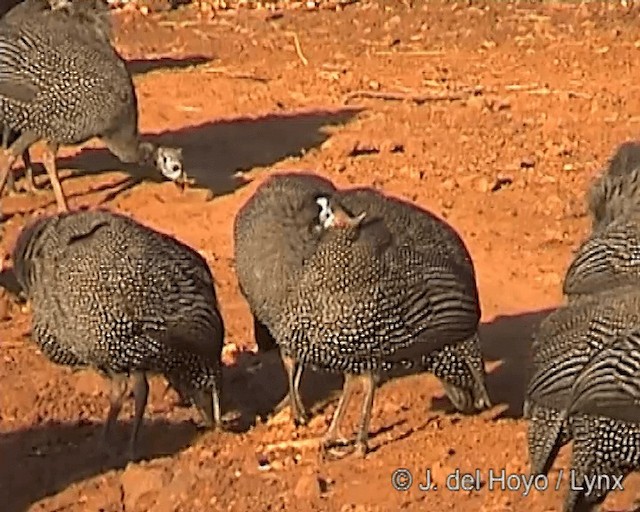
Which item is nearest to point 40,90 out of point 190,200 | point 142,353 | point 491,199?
point 190,200

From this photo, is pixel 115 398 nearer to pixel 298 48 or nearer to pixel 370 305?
pixel 370 305

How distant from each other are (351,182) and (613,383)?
16.0 ft

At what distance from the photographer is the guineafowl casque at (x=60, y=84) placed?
30.0ft

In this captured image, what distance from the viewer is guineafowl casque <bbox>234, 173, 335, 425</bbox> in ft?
21.3

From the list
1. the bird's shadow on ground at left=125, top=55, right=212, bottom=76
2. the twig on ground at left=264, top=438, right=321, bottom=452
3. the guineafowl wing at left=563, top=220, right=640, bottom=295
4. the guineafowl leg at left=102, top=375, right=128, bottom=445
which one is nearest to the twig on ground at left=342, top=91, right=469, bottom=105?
the bird's shadow on ground at left=125, top=55, right=212, bottom=76

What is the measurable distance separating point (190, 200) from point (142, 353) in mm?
3576

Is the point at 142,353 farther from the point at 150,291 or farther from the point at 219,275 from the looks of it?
the point at 219,275

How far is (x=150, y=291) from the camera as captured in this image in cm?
635

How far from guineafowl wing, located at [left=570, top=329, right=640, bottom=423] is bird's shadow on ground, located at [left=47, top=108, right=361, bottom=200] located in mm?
4898

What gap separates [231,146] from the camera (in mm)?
11023

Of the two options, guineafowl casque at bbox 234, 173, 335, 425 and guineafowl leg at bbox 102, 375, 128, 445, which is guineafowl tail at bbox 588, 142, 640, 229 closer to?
guineafowl casque at bbox 234, 173, 335, 425

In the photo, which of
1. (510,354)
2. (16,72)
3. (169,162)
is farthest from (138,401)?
(169,162)

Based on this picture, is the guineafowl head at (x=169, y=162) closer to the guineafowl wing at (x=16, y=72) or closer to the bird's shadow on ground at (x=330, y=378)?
the guineafowl wing at (x=16, y=72)

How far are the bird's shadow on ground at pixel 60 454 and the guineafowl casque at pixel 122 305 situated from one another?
120 mm
